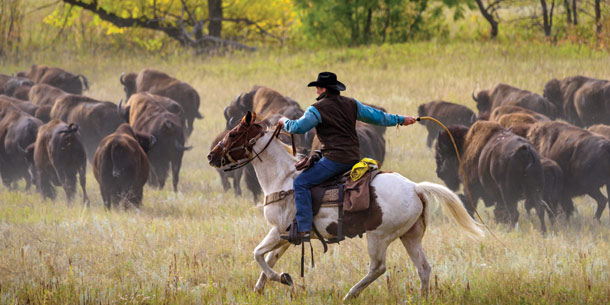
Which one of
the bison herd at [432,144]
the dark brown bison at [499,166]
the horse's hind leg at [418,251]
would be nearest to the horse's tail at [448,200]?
the horse's hind leg at [418,251]

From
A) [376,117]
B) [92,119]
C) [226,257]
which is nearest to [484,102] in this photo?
[92,119]

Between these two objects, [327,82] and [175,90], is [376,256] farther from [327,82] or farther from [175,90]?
[175,90]

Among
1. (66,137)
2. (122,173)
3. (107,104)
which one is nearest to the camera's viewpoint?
(122,173)

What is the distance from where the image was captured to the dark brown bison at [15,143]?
44.6 ft

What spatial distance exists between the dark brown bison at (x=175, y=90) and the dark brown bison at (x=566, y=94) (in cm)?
912

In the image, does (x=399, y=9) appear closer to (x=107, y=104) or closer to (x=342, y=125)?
(x=107, y=104)

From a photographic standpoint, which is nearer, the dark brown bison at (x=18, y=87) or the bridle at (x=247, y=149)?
the bridle at (x=247, y=149)

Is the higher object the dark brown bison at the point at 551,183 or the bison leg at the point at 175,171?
the dark brown bison at the point at 551,183

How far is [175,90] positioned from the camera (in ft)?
65.5

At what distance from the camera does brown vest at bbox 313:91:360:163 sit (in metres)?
5.84

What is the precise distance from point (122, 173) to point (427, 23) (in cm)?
2543

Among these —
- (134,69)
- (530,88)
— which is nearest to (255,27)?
(134,69)

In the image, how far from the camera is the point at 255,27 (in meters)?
37.2

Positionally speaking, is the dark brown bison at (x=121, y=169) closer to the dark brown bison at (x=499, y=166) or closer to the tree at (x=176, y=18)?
the dark brown bison at (x=499, y=166)
